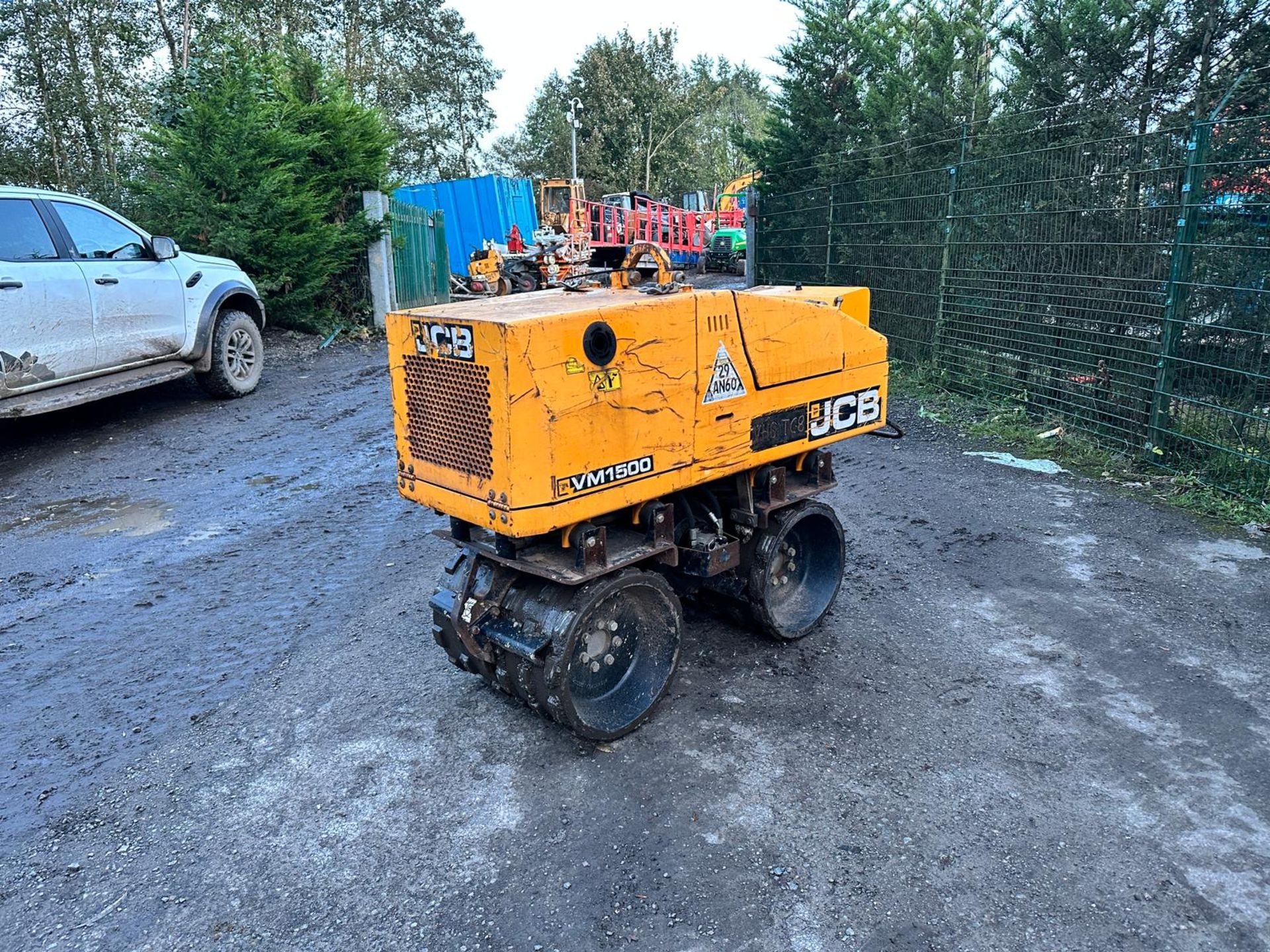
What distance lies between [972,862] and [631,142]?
147 ft

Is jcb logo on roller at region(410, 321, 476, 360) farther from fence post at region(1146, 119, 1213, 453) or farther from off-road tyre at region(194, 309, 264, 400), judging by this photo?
off-road tyre at region(194, 309, 264, 400)

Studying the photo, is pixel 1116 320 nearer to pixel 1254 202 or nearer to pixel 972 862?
pixel 1254 202

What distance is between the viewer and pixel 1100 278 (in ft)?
23.1

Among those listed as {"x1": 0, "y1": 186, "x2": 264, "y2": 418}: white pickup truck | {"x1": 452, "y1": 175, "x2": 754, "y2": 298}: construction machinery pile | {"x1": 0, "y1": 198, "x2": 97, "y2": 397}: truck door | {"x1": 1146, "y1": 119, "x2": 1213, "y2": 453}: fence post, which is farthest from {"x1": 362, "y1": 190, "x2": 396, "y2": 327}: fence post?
{"x1": 1146, "y1": 119, "x2": 1213, "y2": 453}: fence post

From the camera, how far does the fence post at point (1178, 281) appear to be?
19.8 feet

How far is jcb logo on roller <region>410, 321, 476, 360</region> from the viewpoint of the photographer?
2.93m

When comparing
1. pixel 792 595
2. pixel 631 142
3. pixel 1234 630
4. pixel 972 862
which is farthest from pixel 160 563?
pixel 631 142

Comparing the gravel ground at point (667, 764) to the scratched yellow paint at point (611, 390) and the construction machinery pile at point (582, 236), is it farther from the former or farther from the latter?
the construction machinery pile at point (582, 236)

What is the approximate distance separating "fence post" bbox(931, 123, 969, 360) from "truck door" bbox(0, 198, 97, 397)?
26.6 feet

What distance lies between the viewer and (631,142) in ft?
143

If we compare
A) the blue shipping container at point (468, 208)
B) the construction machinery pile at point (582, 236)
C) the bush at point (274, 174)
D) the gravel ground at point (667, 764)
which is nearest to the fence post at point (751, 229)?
the construction machinery pile at point (582, 236)

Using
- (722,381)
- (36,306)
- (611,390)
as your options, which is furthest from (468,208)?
(611,390)

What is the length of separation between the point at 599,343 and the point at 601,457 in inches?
15.7

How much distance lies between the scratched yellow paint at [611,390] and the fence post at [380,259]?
11904 millimetres
